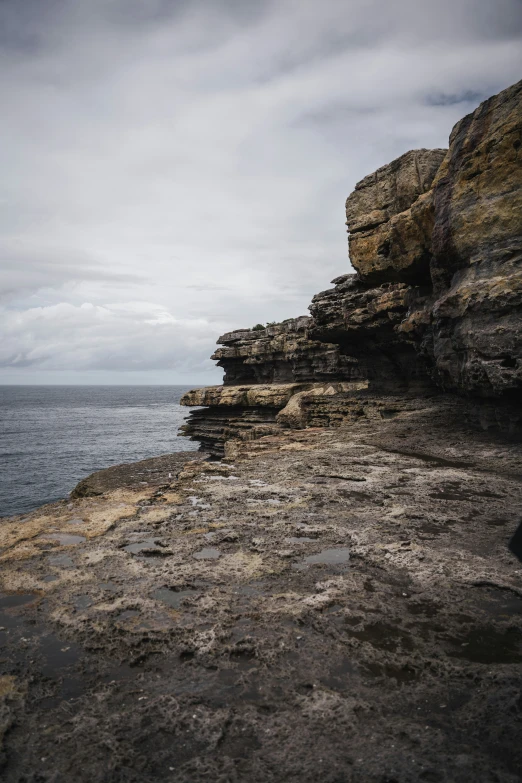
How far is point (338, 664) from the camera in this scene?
359 cm

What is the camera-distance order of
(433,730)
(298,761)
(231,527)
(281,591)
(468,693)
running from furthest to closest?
(231,527), (281,591), (468,693), (433,730), (298,761)

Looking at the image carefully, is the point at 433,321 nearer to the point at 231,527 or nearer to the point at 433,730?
the point at 231,527

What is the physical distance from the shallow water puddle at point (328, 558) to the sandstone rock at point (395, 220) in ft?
42.2

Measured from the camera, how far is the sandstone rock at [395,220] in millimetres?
15719

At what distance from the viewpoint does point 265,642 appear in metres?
3.89

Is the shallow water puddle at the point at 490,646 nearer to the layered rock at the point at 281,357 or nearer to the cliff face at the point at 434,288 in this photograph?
the cliff face at the point at 434,288

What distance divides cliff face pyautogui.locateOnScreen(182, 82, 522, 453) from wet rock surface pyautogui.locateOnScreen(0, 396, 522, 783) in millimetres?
5713

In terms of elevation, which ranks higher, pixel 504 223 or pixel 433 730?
pixel 504 223

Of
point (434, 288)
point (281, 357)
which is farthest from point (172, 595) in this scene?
point (281, 357)

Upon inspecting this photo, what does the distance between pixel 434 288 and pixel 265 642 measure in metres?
14.1

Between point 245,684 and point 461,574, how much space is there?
2892mm

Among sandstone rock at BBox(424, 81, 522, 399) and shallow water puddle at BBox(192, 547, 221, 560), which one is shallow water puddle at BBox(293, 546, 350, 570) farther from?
sandstone rock at BBox(424, 81, 522, 399)

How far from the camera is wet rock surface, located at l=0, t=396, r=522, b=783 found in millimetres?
2748

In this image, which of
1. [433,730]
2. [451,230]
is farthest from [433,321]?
[433,730]
